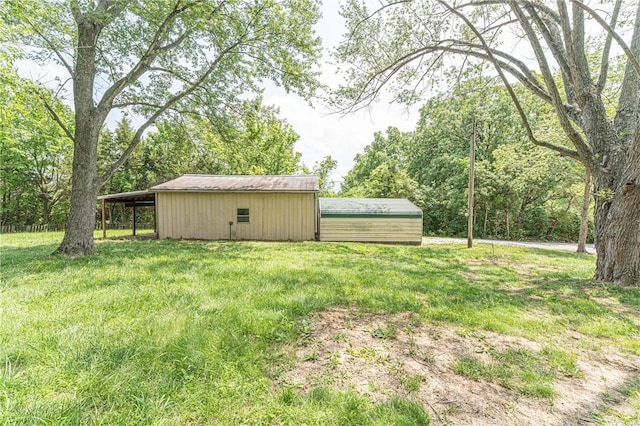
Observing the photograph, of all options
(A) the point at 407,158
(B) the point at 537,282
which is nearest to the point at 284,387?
(B) the point at 537,282

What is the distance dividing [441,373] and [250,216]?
11.3 m

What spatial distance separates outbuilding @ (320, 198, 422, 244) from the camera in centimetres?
1210

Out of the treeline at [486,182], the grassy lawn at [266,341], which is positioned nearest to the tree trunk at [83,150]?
the grassy lawn at [266,341]

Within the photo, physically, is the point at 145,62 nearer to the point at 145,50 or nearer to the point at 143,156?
the point at 145,50

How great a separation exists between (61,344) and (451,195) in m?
20.5

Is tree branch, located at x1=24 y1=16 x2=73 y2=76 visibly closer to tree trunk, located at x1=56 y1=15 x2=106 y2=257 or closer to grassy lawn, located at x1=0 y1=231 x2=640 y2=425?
tree trunk, located at x1=56 y1=15 x2=106 y2=257

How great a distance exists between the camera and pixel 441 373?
2.04 m

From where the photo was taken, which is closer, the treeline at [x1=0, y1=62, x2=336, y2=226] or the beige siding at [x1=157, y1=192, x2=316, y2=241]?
the treeline at [x1=0, y1=62, x2=336, y2=226]

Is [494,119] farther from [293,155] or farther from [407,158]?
[293,155]

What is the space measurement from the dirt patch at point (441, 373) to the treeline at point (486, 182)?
13222 mm

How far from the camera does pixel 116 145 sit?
24.7 m

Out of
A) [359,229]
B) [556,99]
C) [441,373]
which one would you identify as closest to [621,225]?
[556,99]

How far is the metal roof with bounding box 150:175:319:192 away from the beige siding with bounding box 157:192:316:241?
34 cm

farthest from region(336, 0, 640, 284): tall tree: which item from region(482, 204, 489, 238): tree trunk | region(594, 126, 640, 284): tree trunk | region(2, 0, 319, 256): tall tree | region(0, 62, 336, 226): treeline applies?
region(482, 204, 489, 238): tree trunk
